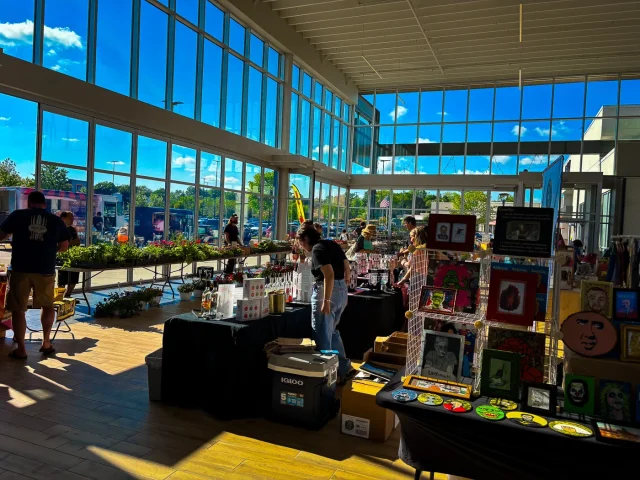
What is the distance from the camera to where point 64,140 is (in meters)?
8.45

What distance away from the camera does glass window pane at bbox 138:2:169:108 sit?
10.0 metres

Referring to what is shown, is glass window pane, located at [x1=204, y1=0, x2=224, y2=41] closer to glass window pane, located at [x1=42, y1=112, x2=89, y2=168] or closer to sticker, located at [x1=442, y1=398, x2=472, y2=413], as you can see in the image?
glass window pane, located at [x1=42, y1=112, x2=89, y2=168]

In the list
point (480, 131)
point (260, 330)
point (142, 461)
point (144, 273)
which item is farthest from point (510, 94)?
point (142, 461)

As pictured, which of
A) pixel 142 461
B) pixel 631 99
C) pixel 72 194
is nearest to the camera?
pixel 142 461

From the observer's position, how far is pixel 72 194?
28.6 ft

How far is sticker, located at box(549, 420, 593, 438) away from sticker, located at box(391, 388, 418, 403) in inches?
25.3

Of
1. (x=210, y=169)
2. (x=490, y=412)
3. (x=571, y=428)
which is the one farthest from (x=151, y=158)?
(x=571, y=428)

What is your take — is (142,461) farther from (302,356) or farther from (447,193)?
(447,193)

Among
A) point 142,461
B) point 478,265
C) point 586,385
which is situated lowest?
point 142,461

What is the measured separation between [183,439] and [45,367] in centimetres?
216

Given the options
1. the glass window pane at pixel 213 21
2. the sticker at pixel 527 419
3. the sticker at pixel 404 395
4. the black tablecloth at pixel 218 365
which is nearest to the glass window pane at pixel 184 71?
the glass window pane at pixel 213 21

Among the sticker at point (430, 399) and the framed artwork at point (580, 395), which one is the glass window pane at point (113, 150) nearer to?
the sticker at point (430, 399)

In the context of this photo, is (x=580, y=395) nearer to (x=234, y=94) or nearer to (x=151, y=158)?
(x=151, y=158)

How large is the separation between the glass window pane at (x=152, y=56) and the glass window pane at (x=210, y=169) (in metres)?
1.86
